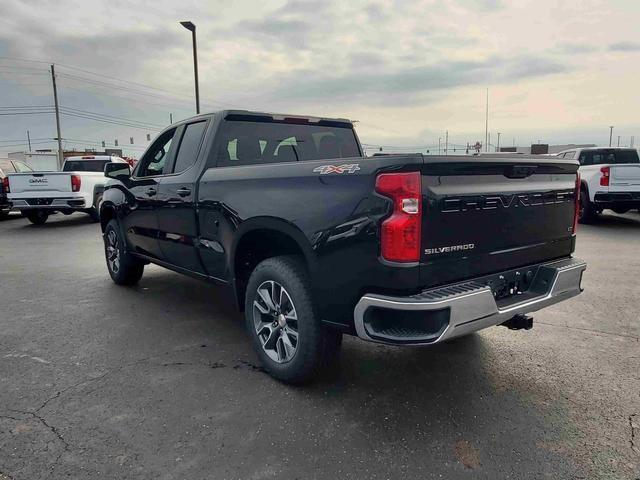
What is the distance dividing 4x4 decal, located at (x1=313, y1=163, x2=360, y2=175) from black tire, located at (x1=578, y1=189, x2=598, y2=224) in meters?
10.5

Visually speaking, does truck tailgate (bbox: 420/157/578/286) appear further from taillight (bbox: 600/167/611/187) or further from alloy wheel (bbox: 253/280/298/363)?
taillight (bbox: 600/167/611/187)

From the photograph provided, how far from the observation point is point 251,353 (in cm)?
405

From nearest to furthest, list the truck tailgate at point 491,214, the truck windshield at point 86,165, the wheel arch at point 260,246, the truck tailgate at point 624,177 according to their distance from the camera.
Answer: the truck tailgate at point 491,214 → the wheel arch at point 260,246 → the truck tailgate at point 624,177 → the truck windshield at point 86,165

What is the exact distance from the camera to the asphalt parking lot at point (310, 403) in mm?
2561

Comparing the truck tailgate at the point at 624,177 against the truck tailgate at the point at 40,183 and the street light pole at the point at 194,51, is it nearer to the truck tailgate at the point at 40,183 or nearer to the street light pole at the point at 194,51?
the truck tailgate at the point at 40,183

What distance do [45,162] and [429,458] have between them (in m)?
65.1

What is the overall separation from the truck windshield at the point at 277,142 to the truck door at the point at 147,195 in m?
0.91

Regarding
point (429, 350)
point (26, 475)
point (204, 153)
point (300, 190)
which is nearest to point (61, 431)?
point (26, 475)

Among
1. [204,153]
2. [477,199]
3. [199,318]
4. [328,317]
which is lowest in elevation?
[199,318]

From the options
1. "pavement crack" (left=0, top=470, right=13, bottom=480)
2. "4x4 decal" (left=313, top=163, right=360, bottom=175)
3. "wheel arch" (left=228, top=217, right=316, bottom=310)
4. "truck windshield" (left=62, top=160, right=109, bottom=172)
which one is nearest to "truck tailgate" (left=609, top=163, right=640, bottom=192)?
"wheel arch" (left=228, top=217, right=316, bottom=310)

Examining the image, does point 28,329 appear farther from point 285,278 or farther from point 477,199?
point 477,199

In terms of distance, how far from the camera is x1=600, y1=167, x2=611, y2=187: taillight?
10.9 metres

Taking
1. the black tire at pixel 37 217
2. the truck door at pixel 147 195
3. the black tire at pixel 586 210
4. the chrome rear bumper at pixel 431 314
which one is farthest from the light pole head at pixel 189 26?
the chrome rear bumper at pixel 431 314

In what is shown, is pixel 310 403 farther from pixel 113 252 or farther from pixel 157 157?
pixel 113 252
